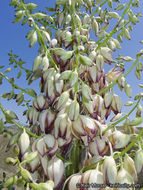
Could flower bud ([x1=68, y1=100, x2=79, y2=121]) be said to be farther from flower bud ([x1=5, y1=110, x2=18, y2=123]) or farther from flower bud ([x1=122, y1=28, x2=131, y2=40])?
flower bud ([x1=122, y1=28, x2=131, y2=40])

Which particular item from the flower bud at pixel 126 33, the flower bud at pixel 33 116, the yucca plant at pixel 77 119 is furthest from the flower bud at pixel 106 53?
the flower bud at pixel 33 116

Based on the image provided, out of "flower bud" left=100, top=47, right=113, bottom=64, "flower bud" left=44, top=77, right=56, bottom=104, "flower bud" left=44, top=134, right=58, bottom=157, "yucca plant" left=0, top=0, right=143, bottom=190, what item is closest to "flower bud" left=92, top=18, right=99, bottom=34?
"yucca plant" left=0, top=0, right=143, bottom=190

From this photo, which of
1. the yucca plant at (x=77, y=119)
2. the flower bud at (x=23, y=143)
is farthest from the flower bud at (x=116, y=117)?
the flower bud at (x=23, y=143)

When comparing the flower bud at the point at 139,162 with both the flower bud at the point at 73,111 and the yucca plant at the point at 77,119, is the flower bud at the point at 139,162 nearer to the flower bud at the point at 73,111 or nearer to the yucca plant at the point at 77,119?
the yucca plant at the point at 77,119

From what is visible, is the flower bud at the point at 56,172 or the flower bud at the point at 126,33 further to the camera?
the flower bud at the point at 126,33

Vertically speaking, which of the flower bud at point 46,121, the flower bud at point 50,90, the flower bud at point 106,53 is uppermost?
the flower bud at point 106,53

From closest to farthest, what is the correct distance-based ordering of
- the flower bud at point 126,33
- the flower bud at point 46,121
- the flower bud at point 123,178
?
the flower bud at point 123,178 → the flower bud at point 46,121 → the flower bud at point 126,33

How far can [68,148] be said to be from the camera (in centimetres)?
53

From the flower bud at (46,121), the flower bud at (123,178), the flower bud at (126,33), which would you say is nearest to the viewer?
the flower bud at (123,178)

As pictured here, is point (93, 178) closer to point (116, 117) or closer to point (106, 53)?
point (116, 117)

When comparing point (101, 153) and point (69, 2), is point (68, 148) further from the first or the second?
point (69, 2)

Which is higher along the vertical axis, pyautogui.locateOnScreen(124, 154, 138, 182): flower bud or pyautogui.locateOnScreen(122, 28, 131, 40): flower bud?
pyautogui.locateOnScreen(122, 28, 131, 40): flower bud

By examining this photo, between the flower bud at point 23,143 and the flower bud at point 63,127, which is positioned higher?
the flower bud at point 63,127

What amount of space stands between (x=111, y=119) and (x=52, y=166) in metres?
0.20
